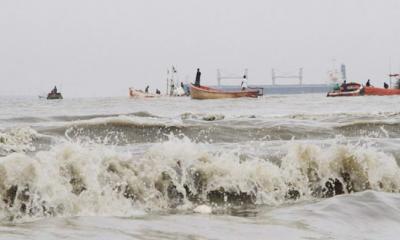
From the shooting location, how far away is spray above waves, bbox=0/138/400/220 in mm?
5742

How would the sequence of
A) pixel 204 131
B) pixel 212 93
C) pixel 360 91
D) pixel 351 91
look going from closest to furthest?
pixel 204 131, pixel 212 93, pixel 351 91, pixel 360 91

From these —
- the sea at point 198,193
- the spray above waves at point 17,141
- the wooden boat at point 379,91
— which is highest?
the spray above waves at point 17,141

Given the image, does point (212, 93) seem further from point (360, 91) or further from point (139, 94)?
point (139, 94)

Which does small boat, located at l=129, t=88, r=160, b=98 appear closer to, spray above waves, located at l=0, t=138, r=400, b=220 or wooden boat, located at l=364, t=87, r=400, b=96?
wooden boat, located at l=364, t=87, r=400, b=96

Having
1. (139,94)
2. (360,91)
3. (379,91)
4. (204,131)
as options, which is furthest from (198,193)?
(139,94)

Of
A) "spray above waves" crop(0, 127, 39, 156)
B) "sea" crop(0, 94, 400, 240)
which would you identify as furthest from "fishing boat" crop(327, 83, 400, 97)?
"sea" crop(0, 94, 400, 240)

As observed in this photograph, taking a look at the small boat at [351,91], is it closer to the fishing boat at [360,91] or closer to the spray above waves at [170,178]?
the fishing boat at [360,91]

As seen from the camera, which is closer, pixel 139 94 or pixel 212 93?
pixel 212 93

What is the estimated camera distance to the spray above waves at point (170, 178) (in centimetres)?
574

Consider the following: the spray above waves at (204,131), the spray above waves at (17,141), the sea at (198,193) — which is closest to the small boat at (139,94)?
the spray above waves at (204,131)

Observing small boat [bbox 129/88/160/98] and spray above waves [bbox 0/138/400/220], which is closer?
spray above waves [bbox 0/138/400/220]

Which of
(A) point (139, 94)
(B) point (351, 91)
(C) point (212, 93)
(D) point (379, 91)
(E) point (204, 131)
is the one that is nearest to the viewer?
(E) point (204, 131)

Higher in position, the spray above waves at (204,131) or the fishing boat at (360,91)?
the spray above waves at (204,131)

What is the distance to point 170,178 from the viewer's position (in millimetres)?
6777
